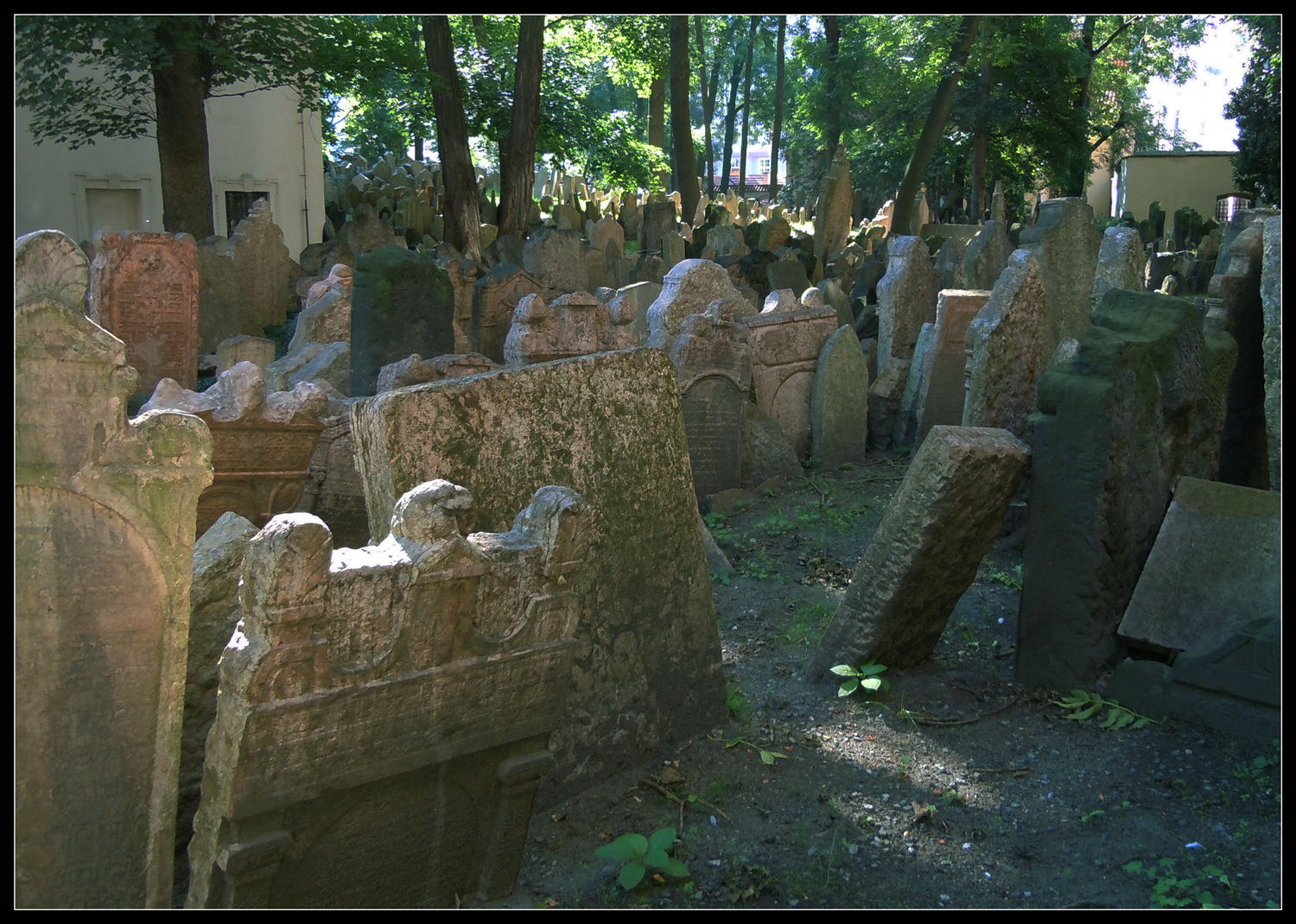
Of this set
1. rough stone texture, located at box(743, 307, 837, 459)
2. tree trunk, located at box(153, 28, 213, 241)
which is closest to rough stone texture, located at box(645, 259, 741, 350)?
rough stone texture, located at box(743, 307, 837, 459)

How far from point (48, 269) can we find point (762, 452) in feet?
19.9

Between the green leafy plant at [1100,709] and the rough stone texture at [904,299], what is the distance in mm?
6239

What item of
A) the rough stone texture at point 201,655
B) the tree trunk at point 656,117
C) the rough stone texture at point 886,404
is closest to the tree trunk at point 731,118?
the tree trunk at point 656,117

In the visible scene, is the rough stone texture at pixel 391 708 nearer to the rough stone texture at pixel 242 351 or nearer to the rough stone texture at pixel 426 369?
the rough stone texture at pixel 426 369

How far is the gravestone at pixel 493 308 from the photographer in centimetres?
1005

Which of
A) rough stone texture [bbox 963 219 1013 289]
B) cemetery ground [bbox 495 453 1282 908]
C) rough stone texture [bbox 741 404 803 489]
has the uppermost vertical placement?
rough stone texture [bbox 963 219 1013 289]

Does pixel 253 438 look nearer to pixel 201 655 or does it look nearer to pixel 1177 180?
pixel 201 655

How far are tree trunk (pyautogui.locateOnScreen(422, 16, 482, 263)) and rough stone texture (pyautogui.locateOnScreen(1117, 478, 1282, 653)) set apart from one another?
1217 cm

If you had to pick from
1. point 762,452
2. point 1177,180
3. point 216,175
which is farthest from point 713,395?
point 1177,180

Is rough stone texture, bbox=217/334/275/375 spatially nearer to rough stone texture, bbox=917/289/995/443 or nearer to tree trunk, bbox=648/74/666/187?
rough stone texture, bbox=917/289/995/443

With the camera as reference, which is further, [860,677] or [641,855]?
[860,677]

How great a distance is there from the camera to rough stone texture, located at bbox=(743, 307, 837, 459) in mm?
8688

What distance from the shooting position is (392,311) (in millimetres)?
8258

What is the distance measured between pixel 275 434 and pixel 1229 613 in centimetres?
457
